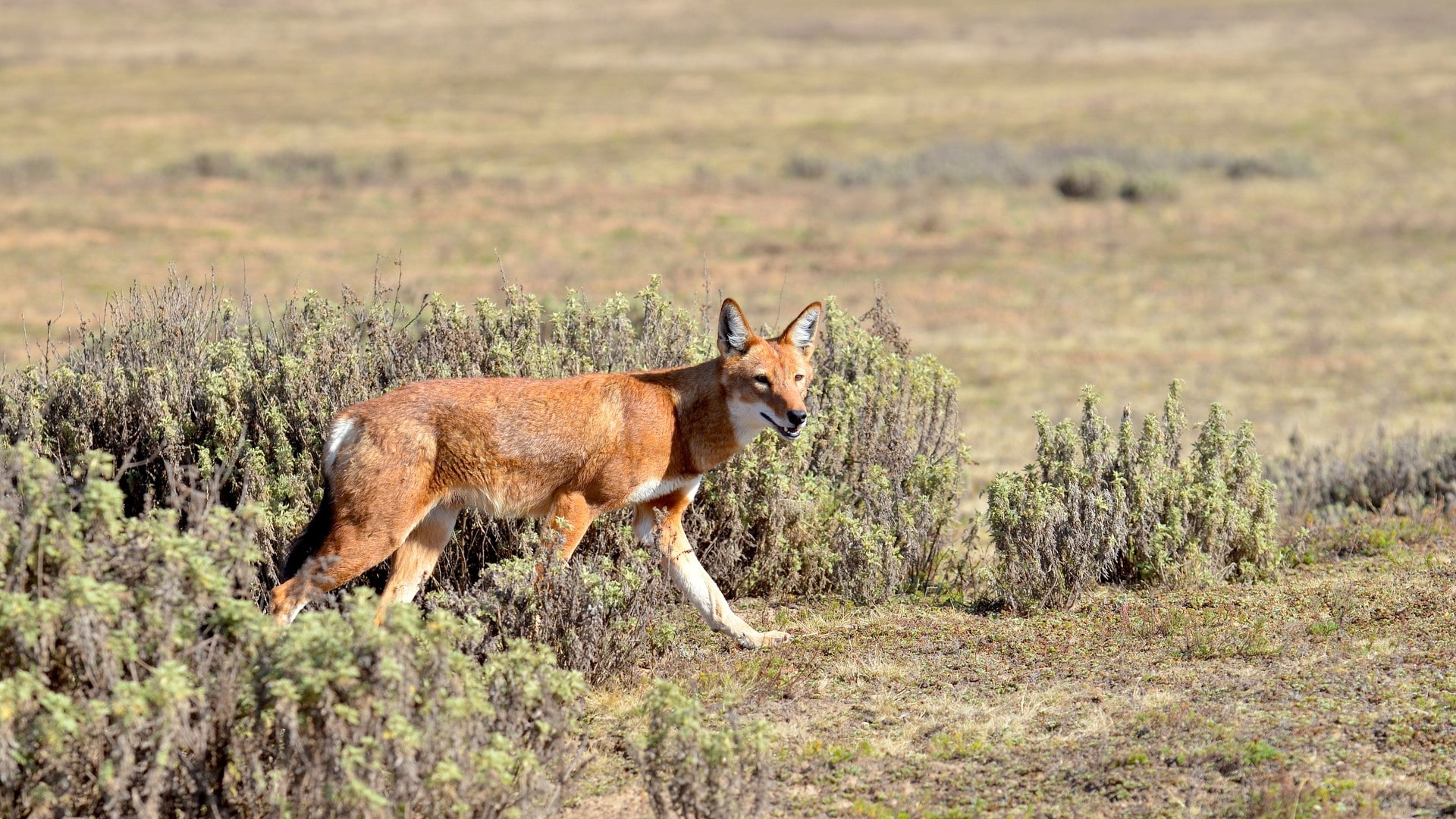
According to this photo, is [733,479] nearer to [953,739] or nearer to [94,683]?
[953,739]

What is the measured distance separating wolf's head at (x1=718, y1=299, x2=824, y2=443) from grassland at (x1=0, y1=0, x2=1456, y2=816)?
116 centimetres

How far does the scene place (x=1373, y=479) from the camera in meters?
11.1

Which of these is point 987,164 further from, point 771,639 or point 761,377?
point 761,377

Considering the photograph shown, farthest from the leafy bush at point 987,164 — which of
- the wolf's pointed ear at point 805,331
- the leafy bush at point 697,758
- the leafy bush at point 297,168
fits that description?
the leafy bush at point 697,758

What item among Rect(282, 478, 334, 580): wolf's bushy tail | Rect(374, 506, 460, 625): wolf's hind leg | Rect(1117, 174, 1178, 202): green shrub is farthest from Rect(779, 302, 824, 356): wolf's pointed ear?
Rect(1117, 174, 1178, 202): green shrub

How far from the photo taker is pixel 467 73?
2564 inches

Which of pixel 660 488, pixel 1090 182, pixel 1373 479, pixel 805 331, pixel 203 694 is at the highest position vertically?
pixel 1090 182

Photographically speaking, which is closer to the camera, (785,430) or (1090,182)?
(785,430)

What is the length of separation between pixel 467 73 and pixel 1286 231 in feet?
148

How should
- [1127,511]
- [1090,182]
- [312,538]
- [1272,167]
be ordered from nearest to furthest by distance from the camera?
[312,538] → [1127,511] → [1090,182] → [1272,167]

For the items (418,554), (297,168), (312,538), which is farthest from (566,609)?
(297,168)

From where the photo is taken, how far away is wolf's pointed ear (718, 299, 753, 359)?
6.88m

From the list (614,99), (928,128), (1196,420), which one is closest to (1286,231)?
(1196,420)

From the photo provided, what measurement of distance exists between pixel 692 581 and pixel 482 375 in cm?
200
